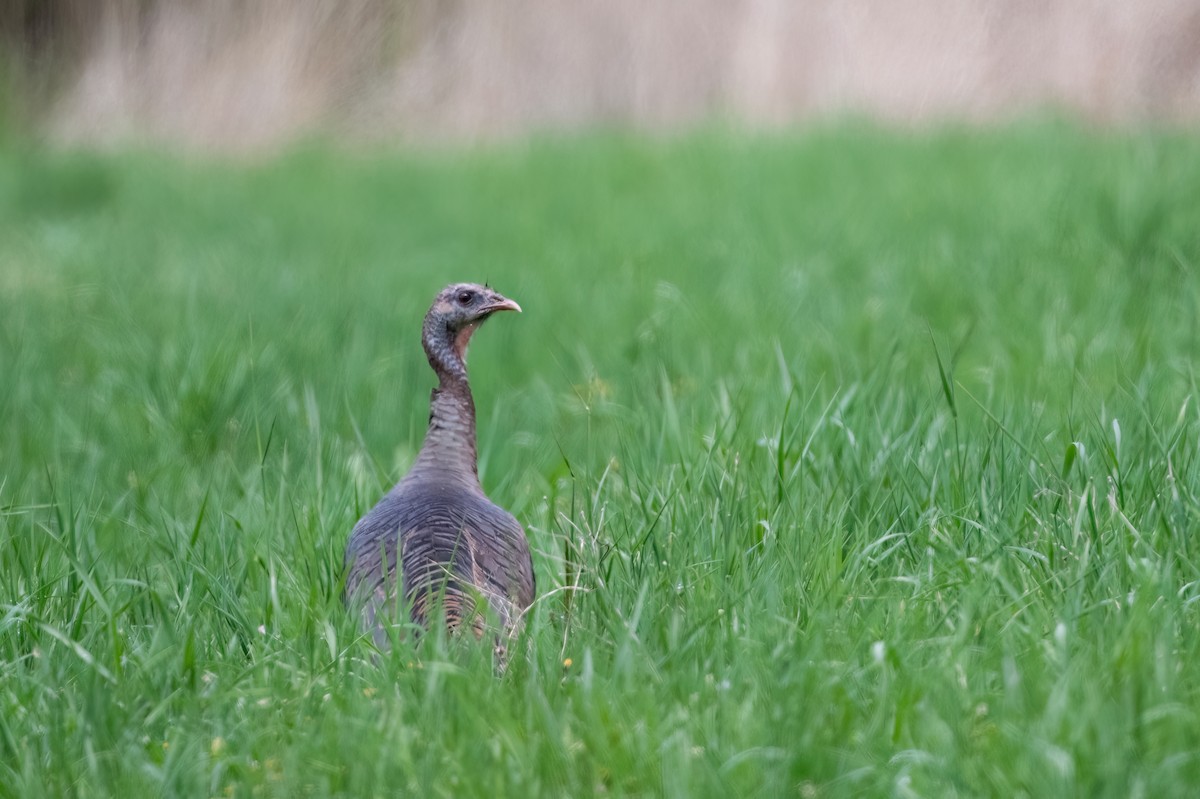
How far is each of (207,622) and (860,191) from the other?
17.5ft

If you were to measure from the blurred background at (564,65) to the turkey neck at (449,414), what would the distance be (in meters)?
6.96

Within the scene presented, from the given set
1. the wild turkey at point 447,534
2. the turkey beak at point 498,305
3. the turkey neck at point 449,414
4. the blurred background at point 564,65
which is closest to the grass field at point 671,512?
the wild turkey at point 447,534

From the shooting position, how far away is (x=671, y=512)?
9.07ft

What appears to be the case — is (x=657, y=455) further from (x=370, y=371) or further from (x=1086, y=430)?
(x=370, y=371)

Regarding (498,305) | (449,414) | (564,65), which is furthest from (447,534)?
(564,65)

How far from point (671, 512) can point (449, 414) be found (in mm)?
502

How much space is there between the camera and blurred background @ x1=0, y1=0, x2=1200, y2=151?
10.1 m

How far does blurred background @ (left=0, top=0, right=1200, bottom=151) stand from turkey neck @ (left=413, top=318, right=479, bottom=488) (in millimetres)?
6957

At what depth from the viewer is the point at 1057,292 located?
4.91 meters

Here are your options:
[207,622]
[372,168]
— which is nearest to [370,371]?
[207,622]

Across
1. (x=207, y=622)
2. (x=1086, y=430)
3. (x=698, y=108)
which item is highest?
(x=698, y=108)

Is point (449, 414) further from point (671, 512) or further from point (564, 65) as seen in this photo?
point (564, 65)

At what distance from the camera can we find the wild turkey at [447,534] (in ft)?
7.86

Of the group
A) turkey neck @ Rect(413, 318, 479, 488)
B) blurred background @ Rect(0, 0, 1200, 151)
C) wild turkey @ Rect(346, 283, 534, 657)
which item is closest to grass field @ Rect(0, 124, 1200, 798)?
wild turkey @ Rect(346, 283, 534, 657)
